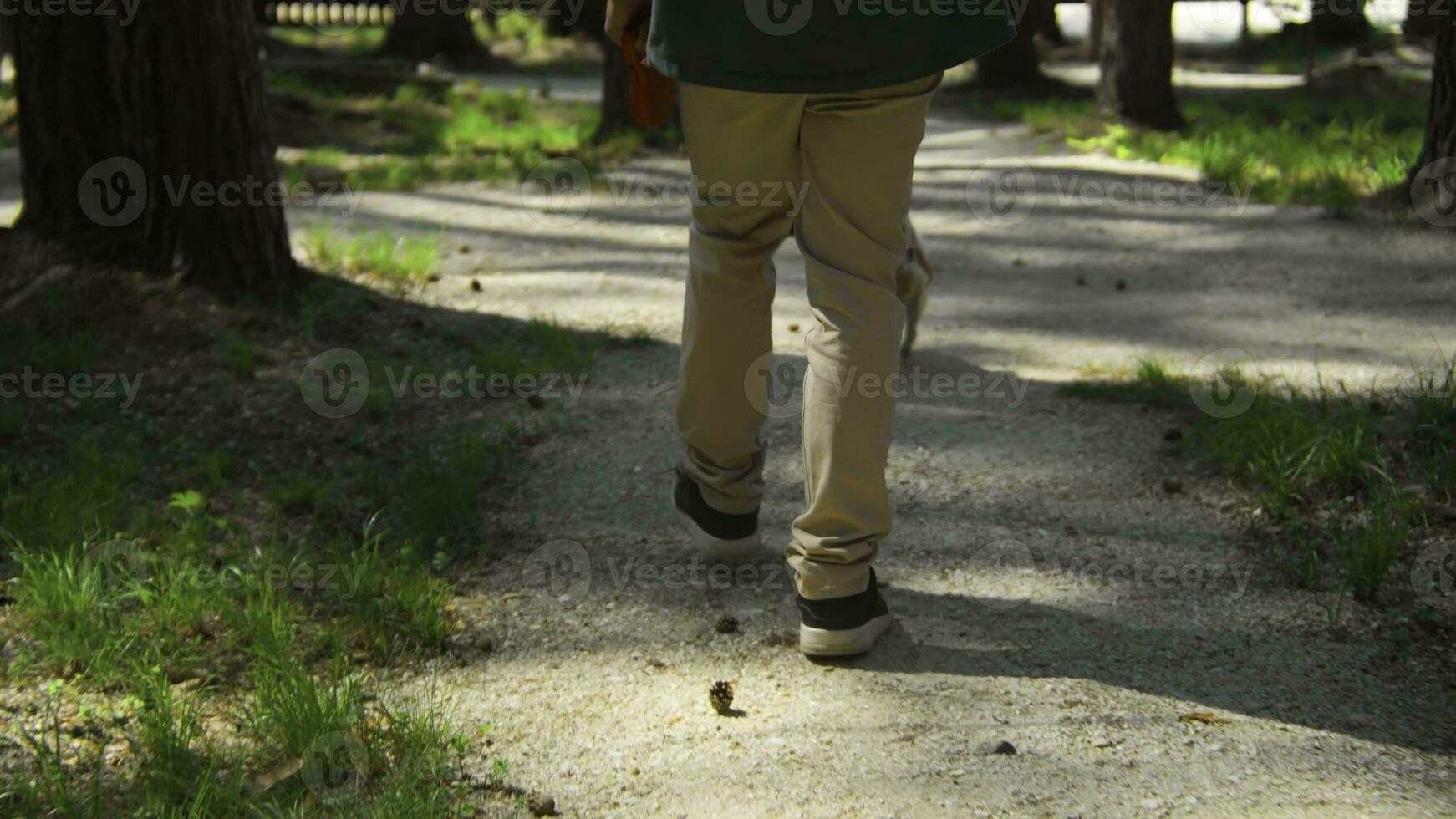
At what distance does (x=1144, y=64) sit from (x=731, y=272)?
870 cm

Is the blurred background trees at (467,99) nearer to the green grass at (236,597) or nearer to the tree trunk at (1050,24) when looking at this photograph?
the tree trunk at (1050,24)

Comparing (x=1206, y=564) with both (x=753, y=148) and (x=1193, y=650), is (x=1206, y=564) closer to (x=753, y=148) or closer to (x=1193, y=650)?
(x=1193, y=650)

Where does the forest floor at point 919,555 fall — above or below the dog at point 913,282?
below

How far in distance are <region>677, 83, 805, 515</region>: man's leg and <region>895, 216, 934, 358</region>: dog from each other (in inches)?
60.7

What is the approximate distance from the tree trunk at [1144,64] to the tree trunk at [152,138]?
24.5 feet

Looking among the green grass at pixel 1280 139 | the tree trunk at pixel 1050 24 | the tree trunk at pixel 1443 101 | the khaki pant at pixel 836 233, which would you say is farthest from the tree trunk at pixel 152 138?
the tree trunk at pixel 1050 24

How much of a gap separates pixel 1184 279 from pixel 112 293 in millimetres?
4649

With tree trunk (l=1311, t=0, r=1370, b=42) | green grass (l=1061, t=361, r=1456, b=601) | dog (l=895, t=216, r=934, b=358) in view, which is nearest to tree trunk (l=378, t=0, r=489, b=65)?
tree trunk (l=1311, t=0, r=1370, b=42)

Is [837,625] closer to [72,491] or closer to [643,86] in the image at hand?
[643,86]

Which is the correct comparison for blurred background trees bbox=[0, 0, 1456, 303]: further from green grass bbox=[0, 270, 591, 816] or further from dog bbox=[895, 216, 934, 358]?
dog bbox=[895, 216, 934, 358]

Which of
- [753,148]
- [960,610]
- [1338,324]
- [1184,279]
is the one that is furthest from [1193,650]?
[1184,279]

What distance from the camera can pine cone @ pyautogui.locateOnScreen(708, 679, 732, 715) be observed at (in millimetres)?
2742

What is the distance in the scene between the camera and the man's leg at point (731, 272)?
2850 mm

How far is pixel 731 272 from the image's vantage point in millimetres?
3088
